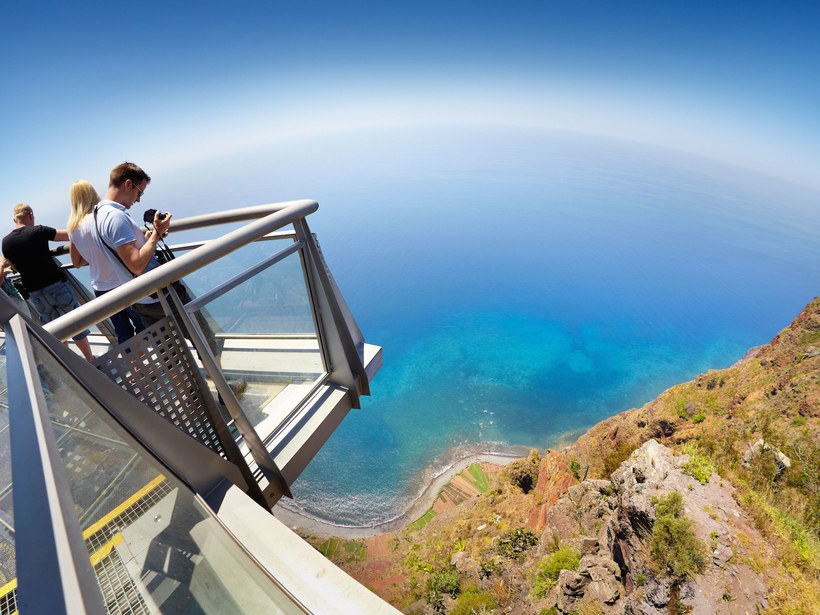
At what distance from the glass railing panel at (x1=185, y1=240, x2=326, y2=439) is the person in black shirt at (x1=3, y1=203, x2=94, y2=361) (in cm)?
195

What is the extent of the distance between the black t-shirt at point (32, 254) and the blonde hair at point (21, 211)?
17cm

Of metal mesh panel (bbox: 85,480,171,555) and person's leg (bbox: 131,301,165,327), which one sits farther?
person's leg (bbox: 131,301,165,327)

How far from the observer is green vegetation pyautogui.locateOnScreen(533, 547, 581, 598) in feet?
60.1

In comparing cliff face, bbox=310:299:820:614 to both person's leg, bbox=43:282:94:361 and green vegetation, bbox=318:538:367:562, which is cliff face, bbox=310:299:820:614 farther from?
person's leg, bbox=43:282:94:361

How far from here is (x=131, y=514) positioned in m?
1.51

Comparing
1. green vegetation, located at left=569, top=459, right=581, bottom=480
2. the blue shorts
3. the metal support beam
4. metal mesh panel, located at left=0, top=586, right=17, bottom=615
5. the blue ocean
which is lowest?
the blue ocean

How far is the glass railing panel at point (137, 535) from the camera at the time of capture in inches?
49.6

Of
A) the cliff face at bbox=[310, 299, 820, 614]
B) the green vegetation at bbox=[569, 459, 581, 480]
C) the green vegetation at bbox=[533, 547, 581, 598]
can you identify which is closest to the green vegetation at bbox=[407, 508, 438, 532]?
the cliff face at bbox=[310, 299, 820, 614]

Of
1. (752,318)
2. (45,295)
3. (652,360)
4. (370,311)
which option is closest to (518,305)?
(652,360)

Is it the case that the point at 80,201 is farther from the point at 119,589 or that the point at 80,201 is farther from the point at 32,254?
the point at 119,589

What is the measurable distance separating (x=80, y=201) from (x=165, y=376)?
2.06m

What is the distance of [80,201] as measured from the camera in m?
3.05

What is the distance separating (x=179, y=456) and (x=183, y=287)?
1.16 metres

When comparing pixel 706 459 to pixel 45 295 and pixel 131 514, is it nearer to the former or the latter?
pixel 131 514
